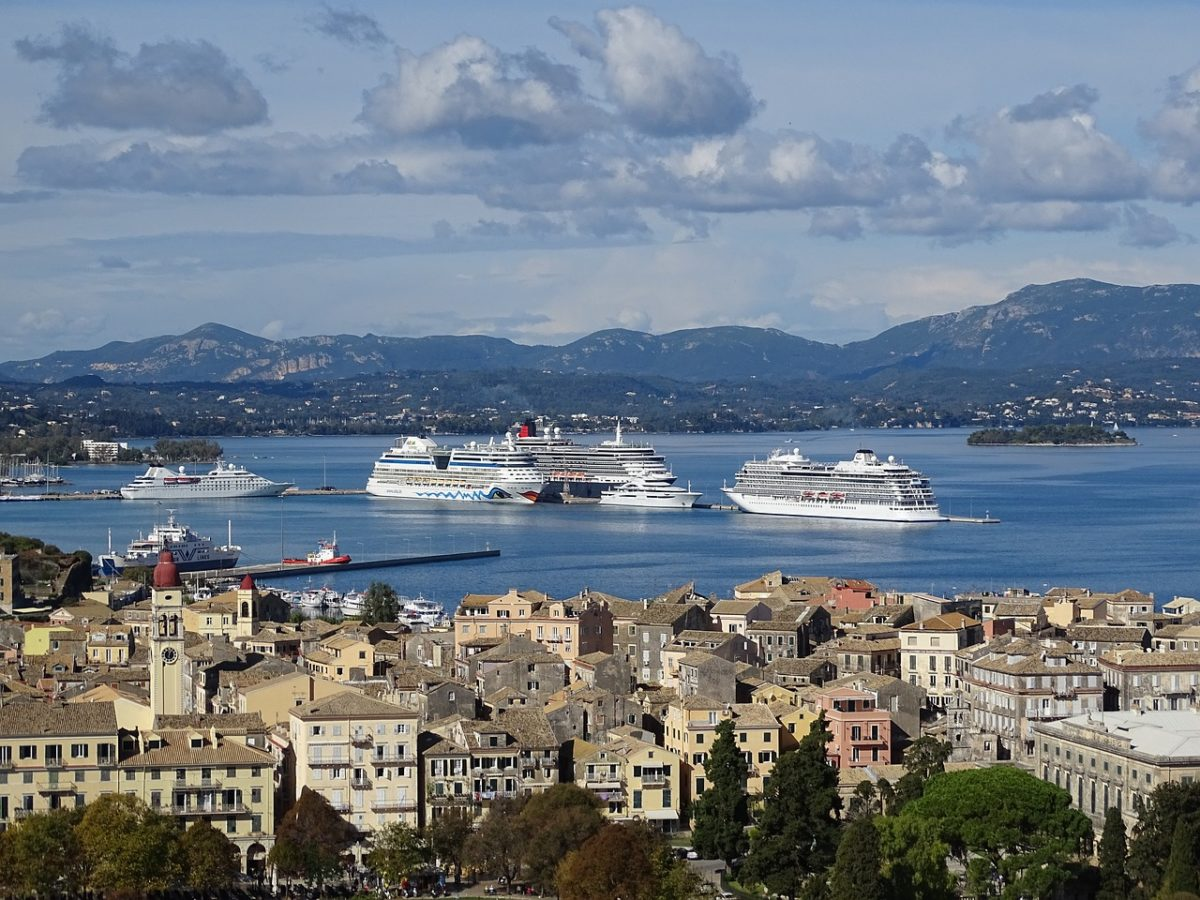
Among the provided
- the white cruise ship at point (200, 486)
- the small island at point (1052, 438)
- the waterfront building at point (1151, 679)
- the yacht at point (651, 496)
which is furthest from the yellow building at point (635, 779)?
the small island at point (1052, 438)

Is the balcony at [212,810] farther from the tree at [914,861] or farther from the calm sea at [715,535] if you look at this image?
the calm sea at [715,535]

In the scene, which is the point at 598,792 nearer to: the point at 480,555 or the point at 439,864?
the point at 439,864

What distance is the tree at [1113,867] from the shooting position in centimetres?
2275

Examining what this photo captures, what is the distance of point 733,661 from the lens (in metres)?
33.0

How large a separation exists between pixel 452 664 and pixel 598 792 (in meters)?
7.90

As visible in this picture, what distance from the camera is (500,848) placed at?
79.4ft

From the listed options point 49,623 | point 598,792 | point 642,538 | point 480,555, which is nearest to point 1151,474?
point 642,538

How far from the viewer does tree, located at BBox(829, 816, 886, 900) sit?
22.0 meters

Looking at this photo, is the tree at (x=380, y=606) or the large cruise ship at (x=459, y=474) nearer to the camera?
the tree at (x=380, y=606)

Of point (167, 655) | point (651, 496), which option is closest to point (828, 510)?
point (651, 496)

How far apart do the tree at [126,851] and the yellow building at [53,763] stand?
4.46 ft

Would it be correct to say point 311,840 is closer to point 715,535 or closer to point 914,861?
point 914,861

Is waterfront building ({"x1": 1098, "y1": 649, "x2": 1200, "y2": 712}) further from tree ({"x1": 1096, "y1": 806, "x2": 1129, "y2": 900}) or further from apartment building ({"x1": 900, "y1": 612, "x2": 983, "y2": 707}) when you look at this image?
tree ({"x1": 1096, "y1": 806, "x2": 1129, "y2": 900})

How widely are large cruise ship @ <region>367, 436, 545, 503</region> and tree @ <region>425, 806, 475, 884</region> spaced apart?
8545 centimetres
